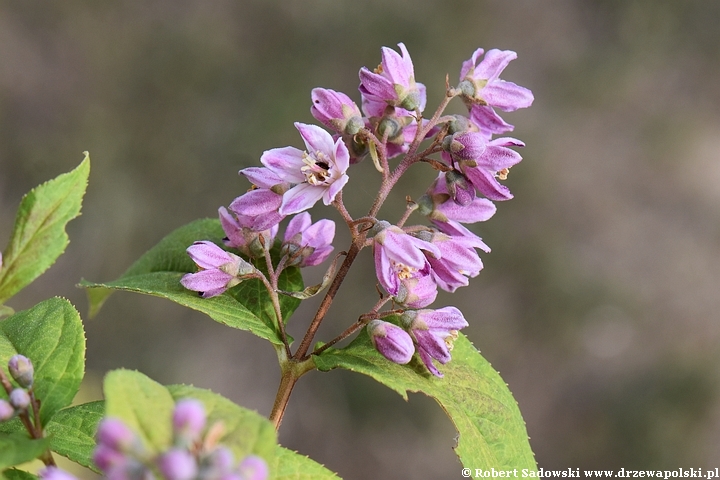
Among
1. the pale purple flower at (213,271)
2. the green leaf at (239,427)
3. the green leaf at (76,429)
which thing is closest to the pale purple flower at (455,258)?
the pale purple flower at (213,271)

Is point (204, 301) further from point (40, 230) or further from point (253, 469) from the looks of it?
point (253, 469)

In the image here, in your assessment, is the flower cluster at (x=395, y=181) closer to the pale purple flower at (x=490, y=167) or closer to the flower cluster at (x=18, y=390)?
the pale purple flower at (x=490, y=167)

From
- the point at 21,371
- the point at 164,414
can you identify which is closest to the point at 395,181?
the point at 164,414

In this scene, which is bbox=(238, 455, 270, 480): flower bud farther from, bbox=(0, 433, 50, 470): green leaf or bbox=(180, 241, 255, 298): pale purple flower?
bbox=(180, 241, 255, 298): pale purple flower

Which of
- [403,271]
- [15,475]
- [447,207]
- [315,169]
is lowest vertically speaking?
[15,475]

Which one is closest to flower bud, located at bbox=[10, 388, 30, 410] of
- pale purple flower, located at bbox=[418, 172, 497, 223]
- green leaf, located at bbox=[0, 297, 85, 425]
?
green leaf, located at bbox=[0, 297, 85, 425]

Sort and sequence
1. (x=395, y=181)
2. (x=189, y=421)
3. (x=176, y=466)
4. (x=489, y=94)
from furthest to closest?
(x=489, y=94)
(x=395, y=181)
(x=189, y=421)
(x=176, y=466)
